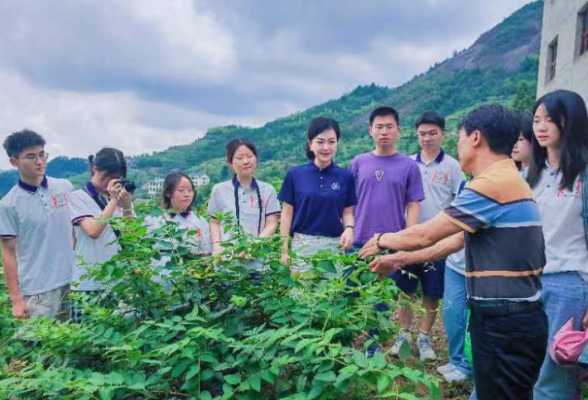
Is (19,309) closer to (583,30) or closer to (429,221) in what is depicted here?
(429,221)

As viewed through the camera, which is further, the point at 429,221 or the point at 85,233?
the point at 85,233

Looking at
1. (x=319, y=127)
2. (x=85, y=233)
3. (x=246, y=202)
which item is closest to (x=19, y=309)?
(x=85, y=233)

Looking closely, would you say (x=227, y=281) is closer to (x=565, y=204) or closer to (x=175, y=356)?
(x=175, y=356)

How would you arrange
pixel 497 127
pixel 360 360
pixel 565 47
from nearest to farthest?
pixel 360 360
pixel 497 127
pixel 565 47

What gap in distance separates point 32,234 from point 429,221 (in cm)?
261

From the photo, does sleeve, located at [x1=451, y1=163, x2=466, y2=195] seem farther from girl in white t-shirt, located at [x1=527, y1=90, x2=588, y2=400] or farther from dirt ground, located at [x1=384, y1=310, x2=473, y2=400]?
girl in white t-shirt, located at [x1=527, y1=90, x2=588, y2=400]

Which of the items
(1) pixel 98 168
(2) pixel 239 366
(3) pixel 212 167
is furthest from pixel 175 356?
(3) pixel 212 167

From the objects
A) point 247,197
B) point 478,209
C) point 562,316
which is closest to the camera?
point 478,209

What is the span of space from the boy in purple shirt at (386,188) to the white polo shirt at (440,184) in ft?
0.64

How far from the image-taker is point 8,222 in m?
3.07

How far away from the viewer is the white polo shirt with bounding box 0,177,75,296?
3.11 meters

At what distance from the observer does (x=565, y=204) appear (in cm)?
225

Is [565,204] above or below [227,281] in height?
above

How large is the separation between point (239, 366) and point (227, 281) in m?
0.56
